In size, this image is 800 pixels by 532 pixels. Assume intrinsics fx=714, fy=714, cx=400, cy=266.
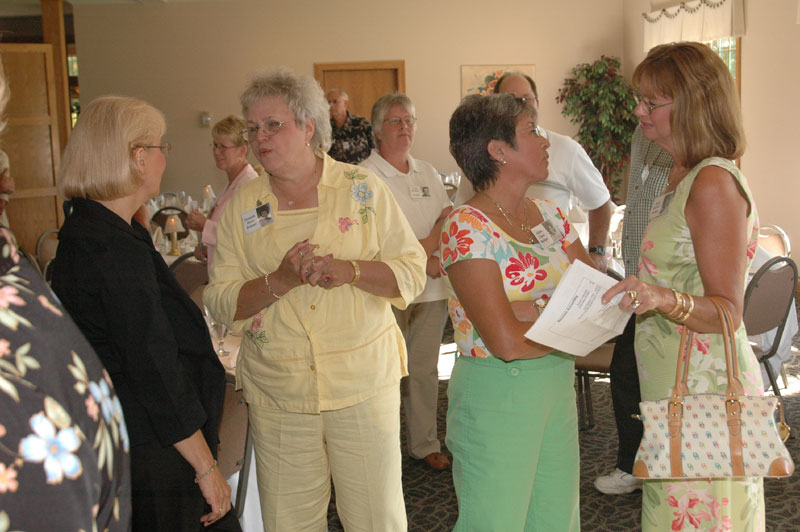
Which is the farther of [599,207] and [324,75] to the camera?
[324,75]

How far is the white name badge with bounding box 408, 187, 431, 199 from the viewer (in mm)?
3660

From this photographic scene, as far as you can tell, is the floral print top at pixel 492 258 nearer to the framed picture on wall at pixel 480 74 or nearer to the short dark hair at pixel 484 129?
the short dark hair at pixel 484 129

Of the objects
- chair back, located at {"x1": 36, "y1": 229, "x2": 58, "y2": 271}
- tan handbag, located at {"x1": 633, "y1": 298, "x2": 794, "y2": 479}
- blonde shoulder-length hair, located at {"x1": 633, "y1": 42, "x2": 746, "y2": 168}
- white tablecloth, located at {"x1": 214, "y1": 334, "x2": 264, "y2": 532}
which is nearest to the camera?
tan handbag, located at {"x1": 633, "y1": 298, "x2": 794, "y2": 479}

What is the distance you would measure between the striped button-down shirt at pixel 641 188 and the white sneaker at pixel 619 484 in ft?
3.30

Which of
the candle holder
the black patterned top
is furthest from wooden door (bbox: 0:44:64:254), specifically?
the candle holder

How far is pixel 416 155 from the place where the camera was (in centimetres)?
1132

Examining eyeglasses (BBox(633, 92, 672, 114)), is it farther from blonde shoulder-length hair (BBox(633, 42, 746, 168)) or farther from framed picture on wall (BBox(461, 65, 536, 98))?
framed picture on wall (BBox(461, 65, 536, 98))

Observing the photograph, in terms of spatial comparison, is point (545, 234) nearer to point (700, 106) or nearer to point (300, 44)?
point (700, 106)

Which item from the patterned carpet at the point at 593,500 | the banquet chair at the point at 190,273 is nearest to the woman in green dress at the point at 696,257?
the patterned carpet at the point at 593,500

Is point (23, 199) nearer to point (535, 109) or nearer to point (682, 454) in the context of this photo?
point (535, 109)

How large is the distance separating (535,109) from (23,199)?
8.14 metres

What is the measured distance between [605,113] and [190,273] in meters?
8.02

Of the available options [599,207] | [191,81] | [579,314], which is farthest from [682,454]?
[191,81]

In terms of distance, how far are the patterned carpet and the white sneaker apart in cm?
3
